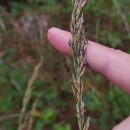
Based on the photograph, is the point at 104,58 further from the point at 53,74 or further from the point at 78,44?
the point at 53,74

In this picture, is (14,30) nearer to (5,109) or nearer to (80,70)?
(5,109)

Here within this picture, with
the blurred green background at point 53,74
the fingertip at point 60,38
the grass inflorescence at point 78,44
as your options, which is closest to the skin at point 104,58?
the fingertip at point 60,38

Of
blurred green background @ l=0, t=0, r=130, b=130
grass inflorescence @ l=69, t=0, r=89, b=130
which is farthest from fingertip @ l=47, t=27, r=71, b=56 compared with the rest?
blurred green background @ l=0, t=0, r=130, b=130

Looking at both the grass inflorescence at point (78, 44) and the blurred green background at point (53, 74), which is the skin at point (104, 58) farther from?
the blurred green background at point (53, 74)

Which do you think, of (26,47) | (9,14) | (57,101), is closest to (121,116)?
(57,101)

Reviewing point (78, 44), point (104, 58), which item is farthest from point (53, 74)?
point (78, 44)

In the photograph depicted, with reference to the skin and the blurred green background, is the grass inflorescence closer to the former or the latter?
the skin
